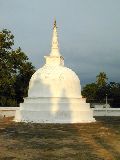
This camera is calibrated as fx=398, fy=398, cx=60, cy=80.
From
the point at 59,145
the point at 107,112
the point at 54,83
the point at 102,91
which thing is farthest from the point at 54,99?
the point at 102,91

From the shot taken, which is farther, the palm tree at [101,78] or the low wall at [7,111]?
the palm tree at [101,78]

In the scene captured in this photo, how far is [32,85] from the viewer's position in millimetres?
31438

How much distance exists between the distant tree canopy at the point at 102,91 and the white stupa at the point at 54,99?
27623mm

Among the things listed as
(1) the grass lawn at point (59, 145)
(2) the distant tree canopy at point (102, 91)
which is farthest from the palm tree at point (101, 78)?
(1) the grass lawn at point (59, 145)

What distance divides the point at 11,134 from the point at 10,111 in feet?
54.4

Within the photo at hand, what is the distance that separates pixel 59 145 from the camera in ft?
55.1

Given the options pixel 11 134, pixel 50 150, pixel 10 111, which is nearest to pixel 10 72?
pixel 10 111

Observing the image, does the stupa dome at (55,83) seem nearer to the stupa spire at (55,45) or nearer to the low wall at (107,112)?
the stupa spire at (55,45)

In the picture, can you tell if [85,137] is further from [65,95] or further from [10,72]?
[10,72]

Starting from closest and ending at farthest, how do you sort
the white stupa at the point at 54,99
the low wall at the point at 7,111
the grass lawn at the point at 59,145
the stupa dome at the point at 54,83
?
the grass lawn at the point at 59,145, the white stupa at the point at 54,99, the stupa dome at the point at 54,83, the low wall at the point at 7,111

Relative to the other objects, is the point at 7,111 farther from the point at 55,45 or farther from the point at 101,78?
the point at 101,78

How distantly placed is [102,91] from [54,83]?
33877 mm

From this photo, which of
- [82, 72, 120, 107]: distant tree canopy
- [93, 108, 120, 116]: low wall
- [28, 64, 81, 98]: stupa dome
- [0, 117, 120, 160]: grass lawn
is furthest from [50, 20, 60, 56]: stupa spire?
[82, 72, 120, 107]: distant tree canopy

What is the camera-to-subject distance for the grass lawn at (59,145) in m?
14.0
